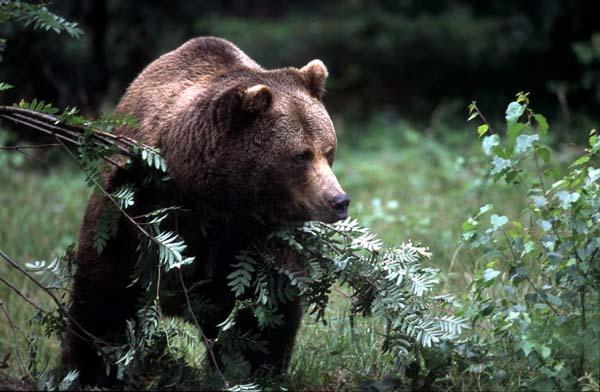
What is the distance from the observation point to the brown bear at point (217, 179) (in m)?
3.91

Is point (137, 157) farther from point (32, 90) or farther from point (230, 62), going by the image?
point (32, 90)

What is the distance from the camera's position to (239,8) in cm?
2075

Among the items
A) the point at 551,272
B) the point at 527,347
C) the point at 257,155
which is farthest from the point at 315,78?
the point at 527,347

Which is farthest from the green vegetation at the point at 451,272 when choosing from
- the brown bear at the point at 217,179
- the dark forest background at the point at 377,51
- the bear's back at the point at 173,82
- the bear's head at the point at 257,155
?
the bear's back at the point at 173,82

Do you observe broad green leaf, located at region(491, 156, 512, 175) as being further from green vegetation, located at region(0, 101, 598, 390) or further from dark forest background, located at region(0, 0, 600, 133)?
dark forest background, located at region(0, 0, 600, 133)

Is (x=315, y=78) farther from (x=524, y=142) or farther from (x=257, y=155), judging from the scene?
(x=524, y=142)

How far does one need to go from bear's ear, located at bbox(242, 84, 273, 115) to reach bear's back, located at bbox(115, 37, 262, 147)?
1.40ft

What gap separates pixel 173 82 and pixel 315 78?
77 centimetres

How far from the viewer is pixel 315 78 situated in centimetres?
434

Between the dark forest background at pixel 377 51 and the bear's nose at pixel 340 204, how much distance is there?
483cm

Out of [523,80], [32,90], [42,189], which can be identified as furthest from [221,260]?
[523,80]

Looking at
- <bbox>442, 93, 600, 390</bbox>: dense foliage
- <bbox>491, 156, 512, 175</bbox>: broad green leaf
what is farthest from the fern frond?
<bbox>491, 156, 512, 175</bbox>: broad green leaf

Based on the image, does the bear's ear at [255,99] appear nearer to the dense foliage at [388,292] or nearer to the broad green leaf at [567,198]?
the dense foliage at [388,292]

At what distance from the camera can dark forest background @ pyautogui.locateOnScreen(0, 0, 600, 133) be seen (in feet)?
35.7
